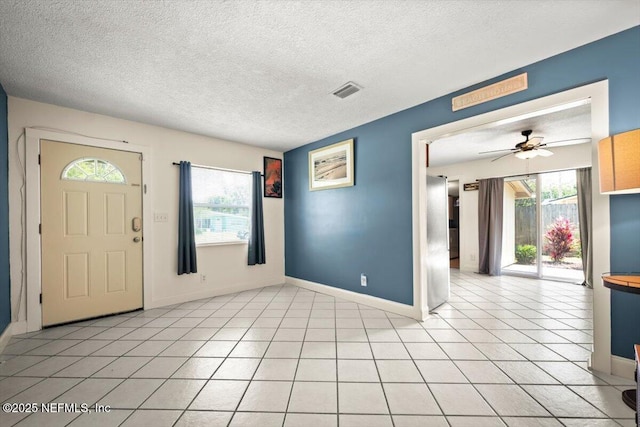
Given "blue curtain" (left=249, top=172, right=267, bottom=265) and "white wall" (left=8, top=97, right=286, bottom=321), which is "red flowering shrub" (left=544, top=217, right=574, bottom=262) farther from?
"blue curtain" (left=249, top=172, right=267, bottom=265)

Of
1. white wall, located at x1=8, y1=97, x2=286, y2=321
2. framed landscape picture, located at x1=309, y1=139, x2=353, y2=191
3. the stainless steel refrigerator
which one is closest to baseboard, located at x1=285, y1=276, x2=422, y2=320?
the stainless steel refrigerator

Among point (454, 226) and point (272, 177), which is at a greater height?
point (272, 177)

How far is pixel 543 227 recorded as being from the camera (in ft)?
17.1

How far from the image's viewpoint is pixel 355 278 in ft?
12.6

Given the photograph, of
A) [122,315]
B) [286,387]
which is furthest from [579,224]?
[122,315]

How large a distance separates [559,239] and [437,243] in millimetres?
3610

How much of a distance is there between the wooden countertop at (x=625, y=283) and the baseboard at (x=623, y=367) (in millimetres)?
692

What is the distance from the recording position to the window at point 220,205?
4.08m

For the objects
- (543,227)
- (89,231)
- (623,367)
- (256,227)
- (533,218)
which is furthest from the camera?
Answer: (533,218)

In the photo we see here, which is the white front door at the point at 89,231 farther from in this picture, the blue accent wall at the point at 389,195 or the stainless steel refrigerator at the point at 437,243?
the stainless steel refrigerator at the point at 437,243

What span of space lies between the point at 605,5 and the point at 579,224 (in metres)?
4.49

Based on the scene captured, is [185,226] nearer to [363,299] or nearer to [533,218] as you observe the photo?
[363,299]

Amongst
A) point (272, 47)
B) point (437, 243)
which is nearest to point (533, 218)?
point (437, 243)

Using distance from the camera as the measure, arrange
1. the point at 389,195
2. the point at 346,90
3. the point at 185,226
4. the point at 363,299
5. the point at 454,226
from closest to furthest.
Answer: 1. the point at 346,90
2. the point at 389,195
3. the point at 363,299
4. the point at 185,226
5. the point at 454,226
